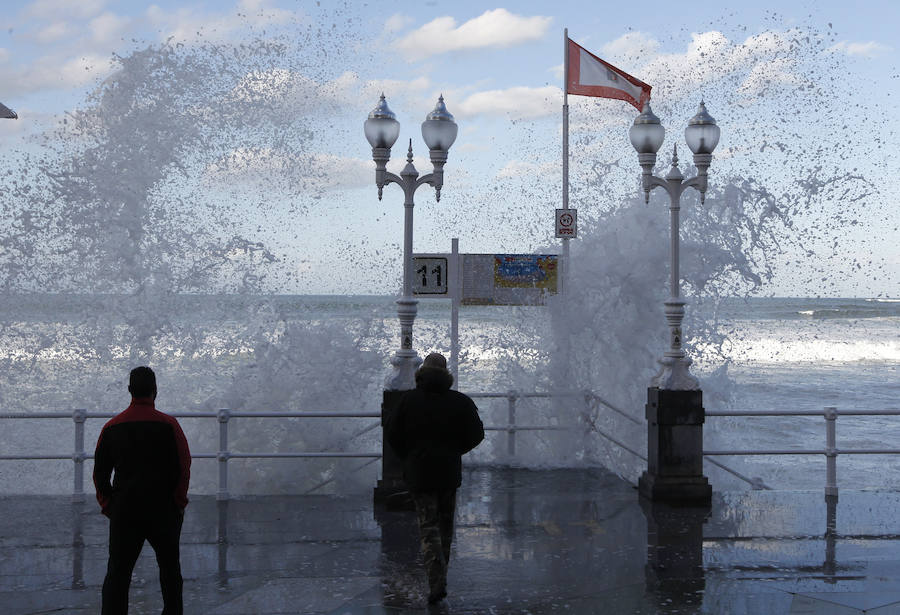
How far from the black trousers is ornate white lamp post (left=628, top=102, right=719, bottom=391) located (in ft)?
19.8

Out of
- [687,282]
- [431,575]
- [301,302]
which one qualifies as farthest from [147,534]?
[301,302]

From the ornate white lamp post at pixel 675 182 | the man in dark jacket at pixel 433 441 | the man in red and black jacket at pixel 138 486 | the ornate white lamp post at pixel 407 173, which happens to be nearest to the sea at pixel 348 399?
the ornate white lamp post at pixel 675 182

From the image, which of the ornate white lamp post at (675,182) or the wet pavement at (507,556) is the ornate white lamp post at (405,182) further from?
the ornate white lamp post at (675,182)

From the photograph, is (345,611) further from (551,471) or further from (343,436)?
(343,436)

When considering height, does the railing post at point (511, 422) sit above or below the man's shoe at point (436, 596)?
above

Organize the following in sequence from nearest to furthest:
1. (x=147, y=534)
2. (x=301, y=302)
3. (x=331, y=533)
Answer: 1. (x=147, y=534)
2. (x=331, y=533)
3. (x=301, y=302)

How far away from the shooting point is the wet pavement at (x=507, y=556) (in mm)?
6098

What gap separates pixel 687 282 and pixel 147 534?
9.91 metres

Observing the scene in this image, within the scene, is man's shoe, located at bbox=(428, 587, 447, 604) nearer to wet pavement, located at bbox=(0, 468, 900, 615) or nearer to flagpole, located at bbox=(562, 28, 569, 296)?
wet pavement, located at bbox=(0, 468, 900, 615)

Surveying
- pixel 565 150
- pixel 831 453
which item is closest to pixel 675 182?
pixel 831 453

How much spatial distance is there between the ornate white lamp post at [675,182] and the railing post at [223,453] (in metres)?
4.59

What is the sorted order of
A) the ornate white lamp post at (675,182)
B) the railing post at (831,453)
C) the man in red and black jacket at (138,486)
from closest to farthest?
the man in red and black jacket at (138,486)
the railing post at (831,453)
the ornate white lamp post at (675,182)

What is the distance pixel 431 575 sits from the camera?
238 inches

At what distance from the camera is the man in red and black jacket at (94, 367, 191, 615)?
5.00 metres
